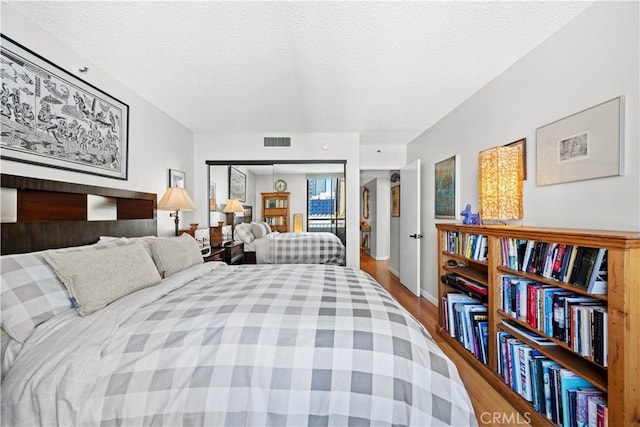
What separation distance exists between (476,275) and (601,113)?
53.8 inches

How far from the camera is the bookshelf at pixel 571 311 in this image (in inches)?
45.2

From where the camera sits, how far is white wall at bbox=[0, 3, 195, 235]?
1708 millimetres

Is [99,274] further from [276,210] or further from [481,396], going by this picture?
[276,210]

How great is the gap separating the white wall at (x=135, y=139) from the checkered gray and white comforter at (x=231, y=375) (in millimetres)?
1279

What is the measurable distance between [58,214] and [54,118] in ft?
2.10

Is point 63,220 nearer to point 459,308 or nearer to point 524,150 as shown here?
point 459,308

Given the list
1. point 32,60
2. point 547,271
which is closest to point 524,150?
point 547,271

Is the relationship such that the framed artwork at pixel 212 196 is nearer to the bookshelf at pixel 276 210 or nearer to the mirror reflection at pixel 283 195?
the mirror reflection at pixel 283 195

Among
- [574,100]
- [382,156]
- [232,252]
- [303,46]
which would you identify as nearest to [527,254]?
[574,100]

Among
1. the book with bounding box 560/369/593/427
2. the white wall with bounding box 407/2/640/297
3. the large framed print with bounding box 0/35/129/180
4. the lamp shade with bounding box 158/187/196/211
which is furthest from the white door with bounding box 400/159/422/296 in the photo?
the large framed print with bounding box 0/35/129/180

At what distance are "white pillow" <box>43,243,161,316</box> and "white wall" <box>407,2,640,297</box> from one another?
259 cm

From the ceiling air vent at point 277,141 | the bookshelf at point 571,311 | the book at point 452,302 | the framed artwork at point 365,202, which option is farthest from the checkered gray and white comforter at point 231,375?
the framed artwork at point 365,202

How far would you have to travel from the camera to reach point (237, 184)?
4.31m

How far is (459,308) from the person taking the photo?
2.44m
